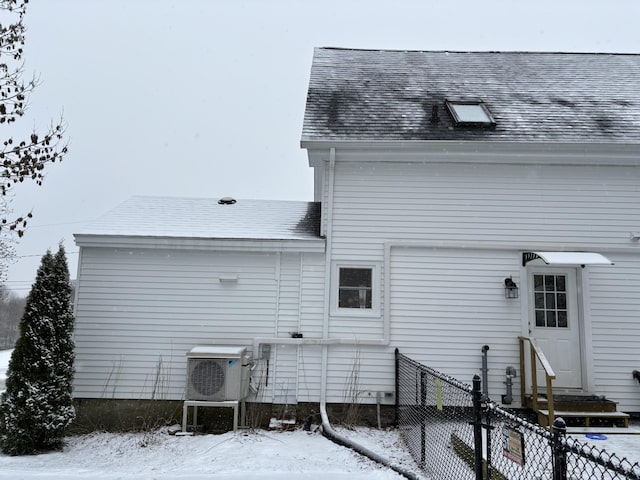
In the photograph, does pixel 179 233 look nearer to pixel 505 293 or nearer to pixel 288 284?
pixel 288 284

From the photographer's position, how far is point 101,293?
710cm

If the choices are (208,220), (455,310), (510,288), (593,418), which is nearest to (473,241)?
(510,288)

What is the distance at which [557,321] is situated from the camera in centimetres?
723

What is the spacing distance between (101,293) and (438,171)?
571cm

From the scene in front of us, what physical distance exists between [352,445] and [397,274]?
2.71 metres

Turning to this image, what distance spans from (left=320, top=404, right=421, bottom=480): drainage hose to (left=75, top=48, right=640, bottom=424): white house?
551 mm

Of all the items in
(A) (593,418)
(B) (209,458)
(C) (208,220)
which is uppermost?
(C) (208,220)

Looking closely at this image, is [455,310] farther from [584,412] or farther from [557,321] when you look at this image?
[584,412]

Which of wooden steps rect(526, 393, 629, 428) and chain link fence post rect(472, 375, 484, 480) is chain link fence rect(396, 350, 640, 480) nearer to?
chain link fence post rect(472, 375, 484, 480)

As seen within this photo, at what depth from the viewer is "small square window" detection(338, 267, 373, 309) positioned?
7.25 metres

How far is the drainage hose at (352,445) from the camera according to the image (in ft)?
15.0

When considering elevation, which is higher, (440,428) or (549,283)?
(549,283)

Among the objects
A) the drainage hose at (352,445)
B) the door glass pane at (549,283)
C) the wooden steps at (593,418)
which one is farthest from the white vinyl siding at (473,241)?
the drainage hose at (352,445)

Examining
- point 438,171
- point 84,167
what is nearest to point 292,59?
point 84,167
